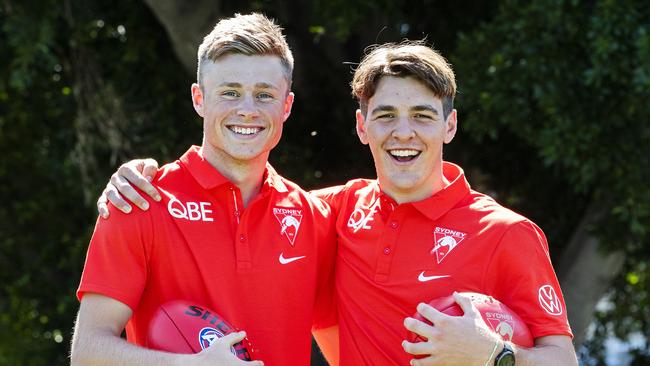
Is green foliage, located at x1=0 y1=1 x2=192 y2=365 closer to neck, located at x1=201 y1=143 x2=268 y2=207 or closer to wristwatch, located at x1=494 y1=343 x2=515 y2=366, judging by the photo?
neck, located at x1=201 y1=143 x2=268 y2=207

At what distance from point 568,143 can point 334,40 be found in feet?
7.24

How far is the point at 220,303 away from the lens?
11.4ft

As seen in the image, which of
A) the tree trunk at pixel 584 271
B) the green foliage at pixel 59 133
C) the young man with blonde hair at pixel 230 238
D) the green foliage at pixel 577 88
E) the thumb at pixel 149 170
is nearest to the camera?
the young man with blonde hair at pixel 230 238

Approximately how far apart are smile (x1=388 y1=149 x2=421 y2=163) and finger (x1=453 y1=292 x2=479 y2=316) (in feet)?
1.99

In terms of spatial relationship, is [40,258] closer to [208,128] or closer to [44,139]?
[44,139]

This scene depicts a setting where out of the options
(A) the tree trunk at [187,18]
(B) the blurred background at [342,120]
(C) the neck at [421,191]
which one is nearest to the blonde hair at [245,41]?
(C) the neck at [421,191]

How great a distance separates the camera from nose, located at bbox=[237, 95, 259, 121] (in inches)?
141

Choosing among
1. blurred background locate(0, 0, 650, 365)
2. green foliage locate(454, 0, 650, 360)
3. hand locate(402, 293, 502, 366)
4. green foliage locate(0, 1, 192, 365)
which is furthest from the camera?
green foliage locate(0, 1, 192, 365)

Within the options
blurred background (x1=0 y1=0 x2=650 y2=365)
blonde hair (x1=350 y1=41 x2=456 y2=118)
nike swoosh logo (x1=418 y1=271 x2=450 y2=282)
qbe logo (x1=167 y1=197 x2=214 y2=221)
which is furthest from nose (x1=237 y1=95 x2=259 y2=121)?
blurred background (x1=0 y1=0 x2=650 y2=365)

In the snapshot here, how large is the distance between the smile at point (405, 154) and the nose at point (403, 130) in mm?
53

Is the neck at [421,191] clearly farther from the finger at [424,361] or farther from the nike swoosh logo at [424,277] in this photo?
the finger at [424,361]

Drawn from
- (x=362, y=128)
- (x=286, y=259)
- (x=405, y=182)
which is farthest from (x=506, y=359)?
(x=362, y=128)

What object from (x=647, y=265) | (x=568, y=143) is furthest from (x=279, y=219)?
(x=647, y=265)

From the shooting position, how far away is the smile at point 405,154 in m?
3.62
